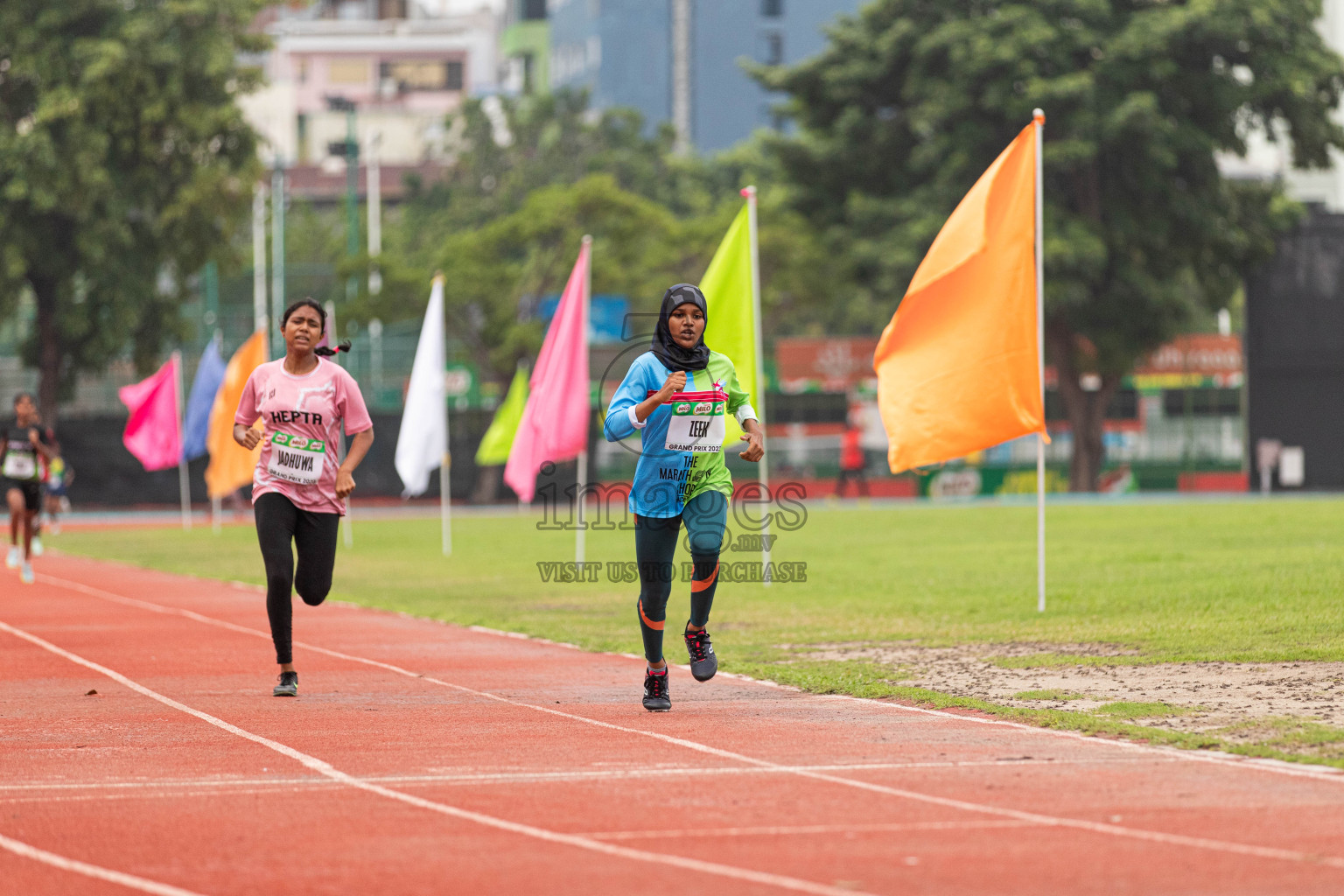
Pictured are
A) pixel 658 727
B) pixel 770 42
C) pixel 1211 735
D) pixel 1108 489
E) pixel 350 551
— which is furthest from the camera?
pixel 770 42

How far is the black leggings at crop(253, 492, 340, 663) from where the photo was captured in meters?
9.76

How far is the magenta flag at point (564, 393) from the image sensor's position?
19891 millimetres

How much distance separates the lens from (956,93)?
144 feet

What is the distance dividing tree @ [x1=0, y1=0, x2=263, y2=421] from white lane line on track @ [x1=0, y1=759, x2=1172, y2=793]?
33.6 m

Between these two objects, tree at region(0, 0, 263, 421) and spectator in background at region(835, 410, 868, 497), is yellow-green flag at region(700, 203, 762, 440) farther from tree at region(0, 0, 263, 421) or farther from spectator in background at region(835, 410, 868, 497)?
spectator in background at region(835, 410, 868, 497)

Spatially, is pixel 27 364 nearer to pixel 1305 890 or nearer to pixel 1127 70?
pixel 1127 70

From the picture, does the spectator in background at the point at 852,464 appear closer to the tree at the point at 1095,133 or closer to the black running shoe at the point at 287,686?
the tree at the point at 1095,133

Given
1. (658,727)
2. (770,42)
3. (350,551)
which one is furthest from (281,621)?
(770,42)

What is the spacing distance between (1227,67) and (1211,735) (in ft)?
131

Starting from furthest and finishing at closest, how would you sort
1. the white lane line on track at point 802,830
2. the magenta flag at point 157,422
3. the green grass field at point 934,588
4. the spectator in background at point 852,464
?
the spectator in background at point 852,464
the magenta flag at point 157,422
the green grass field at point 934,588
the white lane line on track at point 802,830

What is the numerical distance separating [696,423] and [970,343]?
4978mm

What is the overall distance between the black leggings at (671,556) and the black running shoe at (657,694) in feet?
0.30

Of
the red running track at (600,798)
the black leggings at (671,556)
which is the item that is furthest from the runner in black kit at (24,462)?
the black leggings at (671,556)

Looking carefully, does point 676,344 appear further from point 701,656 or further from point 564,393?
point 564,393
